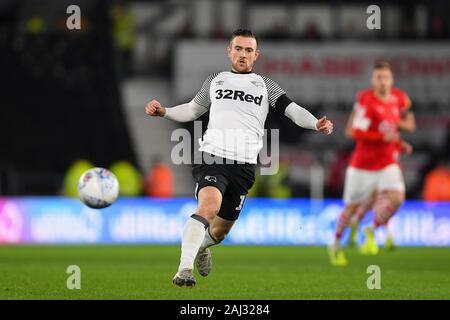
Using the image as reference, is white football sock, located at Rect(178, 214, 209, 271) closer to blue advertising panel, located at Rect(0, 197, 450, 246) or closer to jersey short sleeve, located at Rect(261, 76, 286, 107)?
jersey short sleeve, located at Rect(261, 76, 286, 107)

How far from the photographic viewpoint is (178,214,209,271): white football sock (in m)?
8.61

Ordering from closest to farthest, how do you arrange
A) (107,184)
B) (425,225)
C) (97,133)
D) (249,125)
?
(249,125) → (107,184) → (425,225) → (97,133)

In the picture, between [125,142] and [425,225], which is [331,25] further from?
[425,225]

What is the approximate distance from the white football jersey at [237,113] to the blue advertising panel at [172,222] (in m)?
10.7

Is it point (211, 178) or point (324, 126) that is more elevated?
point (324, 126)

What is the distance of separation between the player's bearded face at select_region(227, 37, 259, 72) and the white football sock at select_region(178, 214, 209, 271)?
147 centimetres

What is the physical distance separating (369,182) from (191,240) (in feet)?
18.8

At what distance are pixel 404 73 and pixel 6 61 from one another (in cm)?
955

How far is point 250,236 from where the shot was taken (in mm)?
20438

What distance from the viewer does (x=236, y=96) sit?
9367mm

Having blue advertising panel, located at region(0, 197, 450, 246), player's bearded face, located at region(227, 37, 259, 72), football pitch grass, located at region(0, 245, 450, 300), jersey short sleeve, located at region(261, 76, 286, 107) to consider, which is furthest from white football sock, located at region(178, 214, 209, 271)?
blue advertising panel, located at region(0, 197, 450, 246)

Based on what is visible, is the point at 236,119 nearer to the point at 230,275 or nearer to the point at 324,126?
the point at 324,126

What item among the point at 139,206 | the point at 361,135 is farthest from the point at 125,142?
the point at 361,135

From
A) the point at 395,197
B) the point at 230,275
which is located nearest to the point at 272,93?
the point at 230,275
